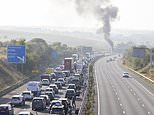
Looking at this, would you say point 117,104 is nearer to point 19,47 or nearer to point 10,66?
point 19,47

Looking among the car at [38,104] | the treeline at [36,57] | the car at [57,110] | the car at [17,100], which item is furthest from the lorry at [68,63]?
the car at [57,110]

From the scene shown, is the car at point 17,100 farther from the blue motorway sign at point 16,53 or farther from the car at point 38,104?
the blue motorway sign at point 16,53

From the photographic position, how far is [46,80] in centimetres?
7575

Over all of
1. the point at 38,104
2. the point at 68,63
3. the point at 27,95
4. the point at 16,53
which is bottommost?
the point at 68,63

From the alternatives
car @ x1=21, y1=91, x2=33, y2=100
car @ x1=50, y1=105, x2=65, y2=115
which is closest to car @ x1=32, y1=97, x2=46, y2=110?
car @ x1=50, y1=105, x2=65, y2=115

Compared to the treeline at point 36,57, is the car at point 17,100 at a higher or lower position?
higher

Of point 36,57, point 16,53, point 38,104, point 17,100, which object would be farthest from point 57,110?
point 36,57

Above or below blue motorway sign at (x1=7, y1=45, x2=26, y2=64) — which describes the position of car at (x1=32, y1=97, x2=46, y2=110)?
below

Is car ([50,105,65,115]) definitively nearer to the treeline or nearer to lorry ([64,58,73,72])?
the treeline

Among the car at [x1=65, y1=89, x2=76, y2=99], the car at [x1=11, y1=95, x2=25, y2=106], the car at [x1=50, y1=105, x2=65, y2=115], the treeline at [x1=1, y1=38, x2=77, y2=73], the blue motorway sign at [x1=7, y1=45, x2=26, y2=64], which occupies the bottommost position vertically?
the treeline at [x1=1, y1=38, x2=77, y2=73]

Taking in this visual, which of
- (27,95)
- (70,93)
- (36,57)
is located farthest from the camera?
(36,57)

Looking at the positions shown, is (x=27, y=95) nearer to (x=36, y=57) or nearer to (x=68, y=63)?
(x=68, y=63)

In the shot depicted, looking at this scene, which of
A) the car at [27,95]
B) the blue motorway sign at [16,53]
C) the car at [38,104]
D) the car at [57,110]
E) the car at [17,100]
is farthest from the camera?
the blue motorway sign at [16,53]

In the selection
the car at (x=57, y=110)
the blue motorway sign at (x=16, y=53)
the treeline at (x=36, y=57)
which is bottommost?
the treeline at (x=36, y=57)
